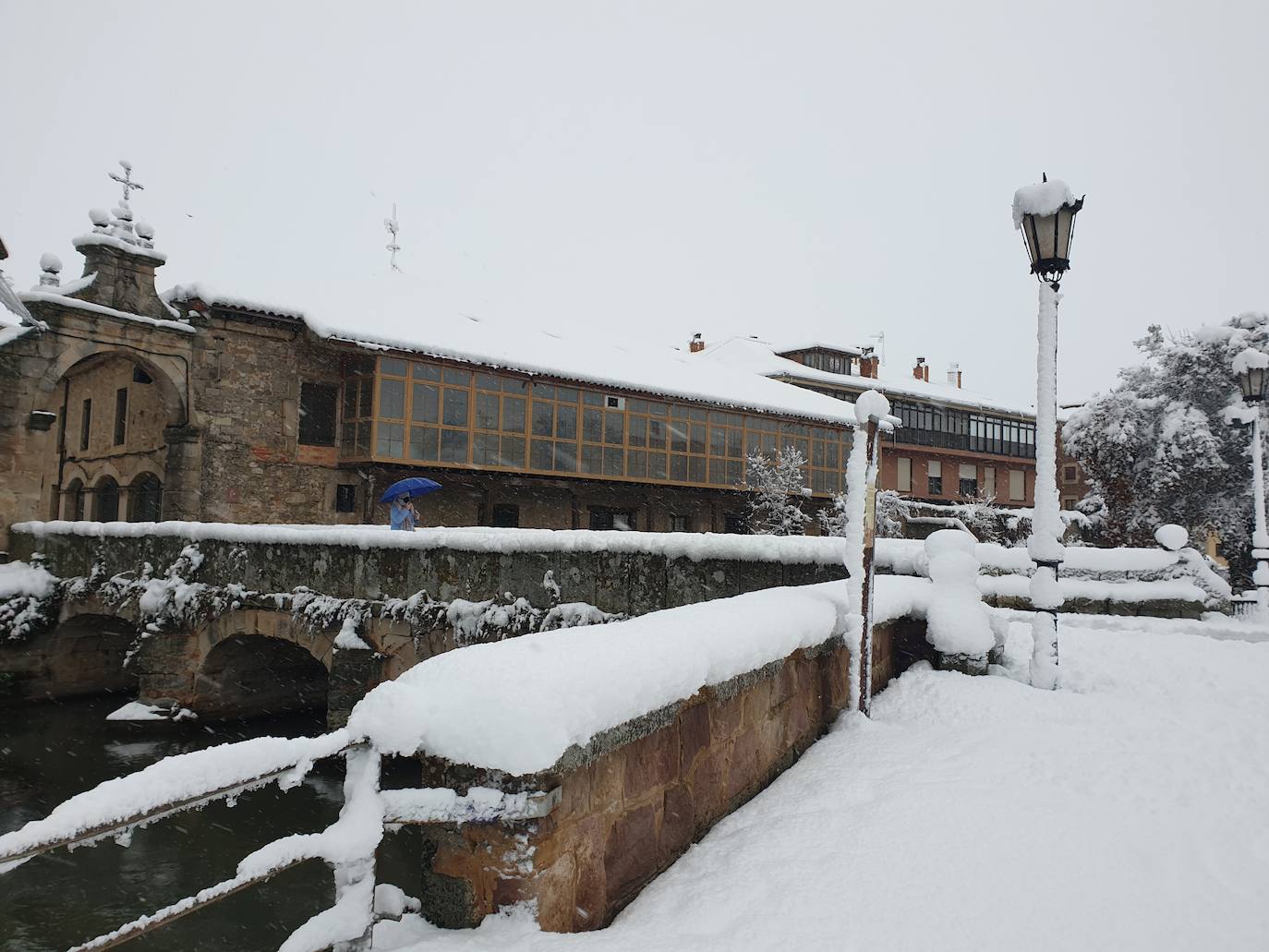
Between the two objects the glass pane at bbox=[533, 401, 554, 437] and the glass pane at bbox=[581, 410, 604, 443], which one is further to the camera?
the glass pane at bbox=[581, 410, 604, 443]

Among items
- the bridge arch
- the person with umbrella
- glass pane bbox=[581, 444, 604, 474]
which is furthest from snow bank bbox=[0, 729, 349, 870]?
glass pane bbox=[581, 444, 604, 474]

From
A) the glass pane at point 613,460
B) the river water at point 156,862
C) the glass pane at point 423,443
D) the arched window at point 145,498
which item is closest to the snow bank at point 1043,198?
the river water at point 156,862

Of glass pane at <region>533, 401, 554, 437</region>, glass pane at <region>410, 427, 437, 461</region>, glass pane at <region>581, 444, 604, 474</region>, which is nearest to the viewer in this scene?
glass pane at <region>410, 427, 437, 461</region>

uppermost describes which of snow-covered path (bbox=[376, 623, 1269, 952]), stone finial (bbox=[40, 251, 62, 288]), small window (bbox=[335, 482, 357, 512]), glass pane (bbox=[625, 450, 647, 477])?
stone finial (bbox=[40, 251, 62, 288])

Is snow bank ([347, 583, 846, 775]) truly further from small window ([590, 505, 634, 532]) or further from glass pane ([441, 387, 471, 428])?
small window ([590, 505, 634, 532])

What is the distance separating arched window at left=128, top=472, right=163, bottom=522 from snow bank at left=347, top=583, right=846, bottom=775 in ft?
71.9

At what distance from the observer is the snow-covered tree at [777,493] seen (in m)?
23.0

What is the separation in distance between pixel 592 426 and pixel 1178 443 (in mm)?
15807

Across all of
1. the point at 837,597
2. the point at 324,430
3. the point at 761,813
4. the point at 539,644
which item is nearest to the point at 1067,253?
the point at 837,597

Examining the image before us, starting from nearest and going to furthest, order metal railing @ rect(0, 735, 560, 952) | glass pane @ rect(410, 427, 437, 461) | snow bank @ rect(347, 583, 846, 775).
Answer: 1. metal railing @ rect(0, 735, 560, 952)
2. snow bank @ rect(347, 583, 846, 775)
3. glass pane @ rect(410, 427, 437, 461)

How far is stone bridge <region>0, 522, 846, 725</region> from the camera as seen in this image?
27.9 feet

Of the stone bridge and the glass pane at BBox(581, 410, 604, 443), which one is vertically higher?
the glass pane at BBox(581, 410, 604, 443)

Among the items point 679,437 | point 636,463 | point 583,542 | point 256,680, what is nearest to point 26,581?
point 256,680

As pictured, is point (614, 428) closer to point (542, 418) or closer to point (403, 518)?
point (542, 418)
